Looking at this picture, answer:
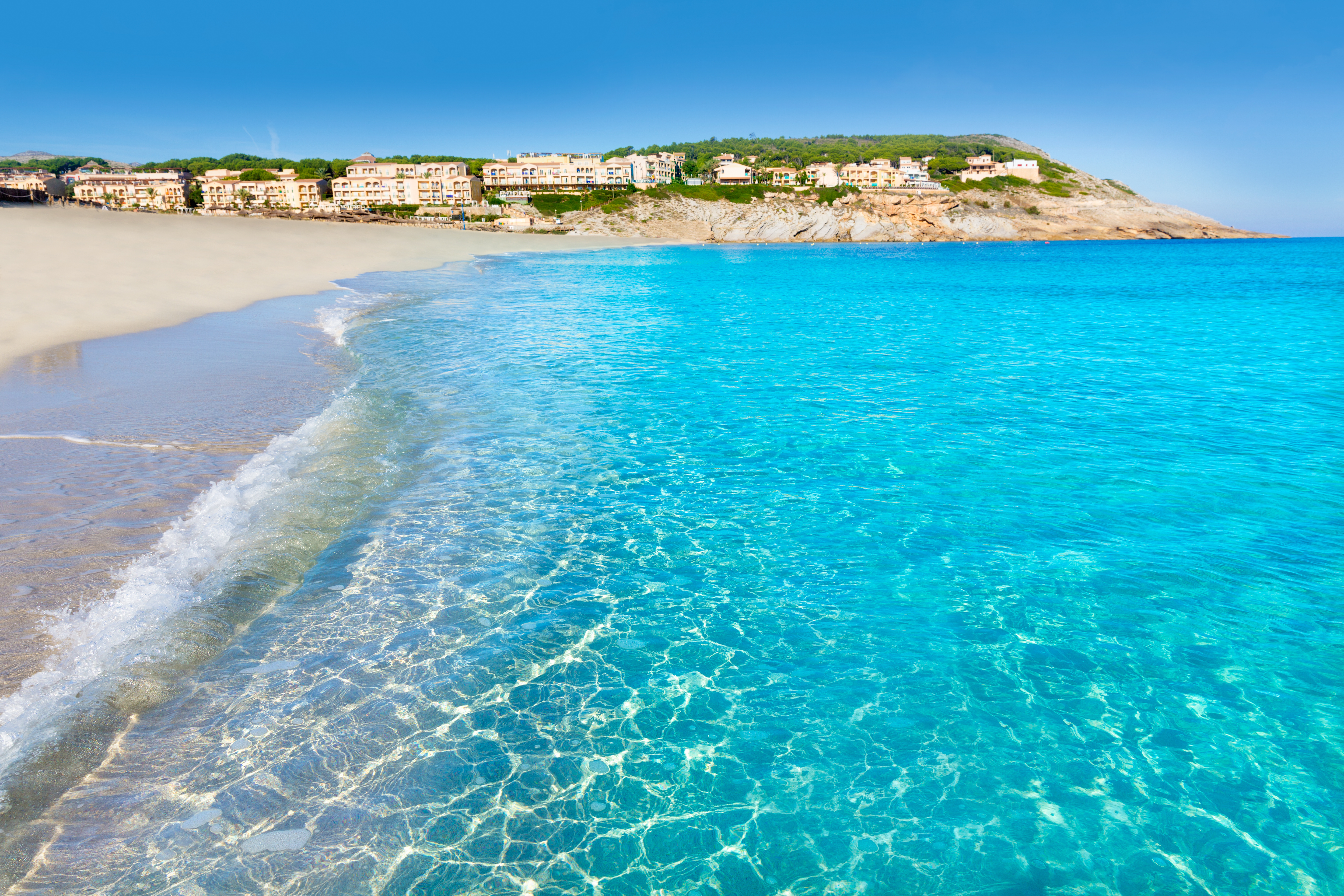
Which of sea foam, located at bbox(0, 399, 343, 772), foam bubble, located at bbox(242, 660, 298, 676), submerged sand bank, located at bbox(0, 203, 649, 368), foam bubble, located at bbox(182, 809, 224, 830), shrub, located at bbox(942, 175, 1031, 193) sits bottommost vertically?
foam bubble, located at bbox(182, 809, 224, 830)

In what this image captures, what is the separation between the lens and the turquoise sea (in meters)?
5.43

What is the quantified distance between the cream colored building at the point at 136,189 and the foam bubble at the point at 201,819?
17408cm

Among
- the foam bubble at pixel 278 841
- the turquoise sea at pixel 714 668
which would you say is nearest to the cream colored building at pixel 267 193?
the turquoise sea at pixel 714 668

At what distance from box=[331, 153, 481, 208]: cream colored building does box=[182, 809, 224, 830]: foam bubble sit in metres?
168

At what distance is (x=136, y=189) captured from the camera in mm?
151375

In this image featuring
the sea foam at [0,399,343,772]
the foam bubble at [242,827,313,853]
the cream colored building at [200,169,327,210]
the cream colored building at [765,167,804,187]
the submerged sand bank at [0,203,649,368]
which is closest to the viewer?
the foam bubble at [242,827,313,853]

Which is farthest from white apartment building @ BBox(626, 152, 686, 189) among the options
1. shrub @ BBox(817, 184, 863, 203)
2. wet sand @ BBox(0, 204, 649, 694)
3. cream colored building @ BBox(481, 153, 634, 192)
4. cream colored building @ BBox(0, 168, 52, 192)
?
wet sand @ BBox(0, 204, 649, 694)

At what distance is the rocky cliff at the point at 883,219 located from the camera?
15488 centimetres

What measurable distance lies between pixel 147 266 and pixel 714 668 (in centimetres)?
4543

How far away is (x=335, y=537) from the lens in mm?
10250

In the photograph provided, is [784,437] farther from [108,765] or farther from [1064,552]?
[108,765]

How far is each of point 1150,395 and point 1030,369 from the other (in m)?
3.96

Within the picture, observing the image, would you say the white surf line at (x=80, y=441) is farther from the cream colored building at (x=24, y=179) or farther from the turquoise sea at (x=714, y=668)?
the cream colored building at (x=24, y=179)

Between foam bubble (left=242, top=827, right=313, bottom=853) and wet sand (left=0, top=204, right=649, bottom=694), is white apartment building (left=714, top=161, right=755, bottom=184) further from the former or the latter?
foam bubble (left=242, top=827, right=313, bottom=853)
